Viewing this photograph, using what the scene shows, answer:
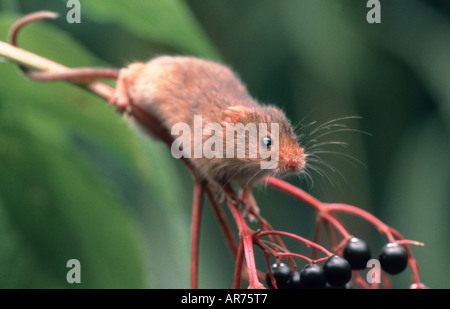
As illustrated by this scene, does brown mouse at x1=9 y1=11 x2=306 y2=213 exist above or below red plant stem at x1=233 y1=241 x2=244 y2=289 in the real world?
above

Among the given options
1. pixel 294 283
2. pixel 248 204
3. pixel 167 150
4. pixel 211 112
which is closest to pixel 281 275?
pixel 294 283

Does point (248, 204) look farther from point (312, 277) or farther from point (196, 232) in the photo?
point (312, 277)

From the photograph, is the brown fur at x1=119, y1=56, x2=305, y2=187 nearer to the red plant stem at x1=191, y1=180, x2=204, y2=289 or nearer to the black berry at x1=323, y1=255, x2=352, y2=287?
the red plant stem at x1=191, y1=180, x2=204, y2=289

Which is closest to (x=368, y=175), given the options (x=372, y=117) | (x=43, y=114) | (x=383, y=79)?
(x=372, y=117)

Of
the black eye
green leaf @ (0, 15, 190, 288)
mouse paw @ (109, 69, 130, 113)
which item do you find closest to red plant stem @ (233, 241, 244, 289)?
the black eye
